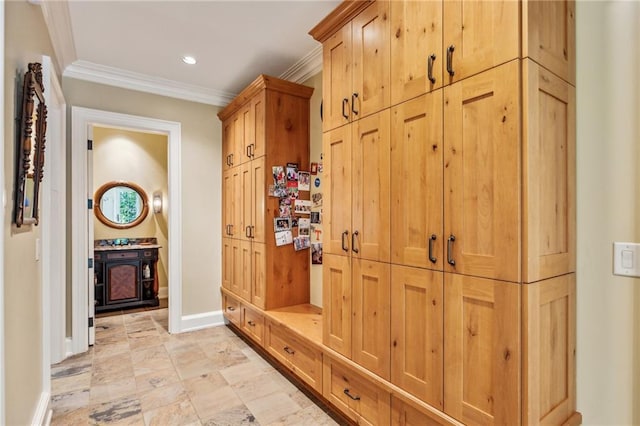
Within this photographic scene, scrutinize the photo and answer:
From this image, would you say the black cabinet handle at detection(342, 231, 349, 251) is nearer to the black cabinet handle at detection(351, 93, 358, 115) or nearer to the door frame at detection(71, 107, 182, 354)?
the black cabinet handle at detection(351, 93, 358, 115)

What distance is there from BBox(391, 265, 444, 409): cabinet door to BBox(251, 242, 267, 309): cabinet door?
5.26 feet

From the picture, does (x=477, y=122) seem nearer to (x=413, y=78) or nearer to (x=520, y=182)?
(x=520, y=182)

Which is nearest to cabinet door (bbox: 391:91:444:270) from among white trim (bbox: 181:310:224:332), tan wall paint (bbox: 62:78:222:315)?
tan wall paint (bbox: 62:78:222:315)

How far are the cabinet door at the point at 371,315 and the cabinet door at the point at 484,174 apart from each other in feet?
1.45

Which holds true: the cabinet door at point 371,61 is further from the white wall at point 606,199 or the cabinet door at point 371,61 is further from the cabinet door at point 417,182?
the white wall at point 606,199

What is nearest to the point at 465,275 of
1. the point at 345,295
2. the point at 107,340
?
the point at 345,295

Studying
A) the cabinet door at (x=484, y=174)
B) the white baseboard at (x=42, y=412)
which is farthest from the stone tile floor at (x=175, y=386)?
the cabinet door at (x=484, y=174)

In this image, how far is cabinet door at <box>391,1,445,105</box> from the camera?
1494 mm

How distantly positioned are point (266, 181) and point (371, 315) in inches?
66.7

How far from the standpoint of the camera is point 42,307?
7.29ft

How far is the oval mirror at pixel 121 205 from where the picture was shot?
5.18 m

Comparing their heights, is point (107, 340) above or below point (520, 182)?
below

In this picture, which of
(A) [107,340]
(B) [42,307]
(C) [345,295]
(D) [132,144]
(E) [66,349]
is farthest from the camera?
(D) [132,144]

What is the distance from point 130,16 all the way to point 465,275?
285cm
